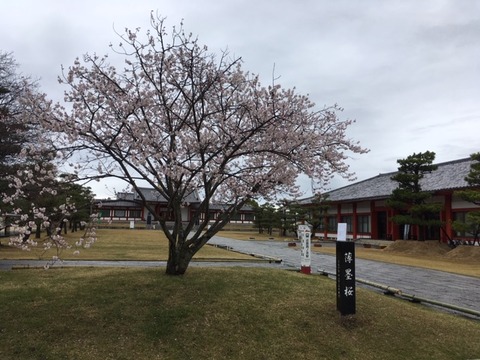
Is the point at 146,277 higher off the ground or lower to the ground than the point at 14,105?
lower

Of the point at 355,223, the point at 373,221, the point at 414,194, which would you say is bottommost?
the point at 355,223

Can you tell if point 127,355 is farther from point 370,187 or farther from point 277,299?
point 370,187

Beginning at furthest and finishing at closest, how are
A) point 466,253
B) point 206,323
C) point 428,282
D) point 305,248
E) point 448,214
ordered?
1. point 448,214
2. point 466,253
3. point 428,282
4. point 305,248
5. point 206,323

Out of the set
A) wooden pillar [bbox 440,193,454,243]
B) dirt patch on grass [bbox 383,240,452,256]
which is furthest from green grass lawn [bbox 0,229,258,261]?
wooden pillar [bbox 440,193,454,243]

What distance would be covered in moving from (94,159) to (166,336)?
4303 mm

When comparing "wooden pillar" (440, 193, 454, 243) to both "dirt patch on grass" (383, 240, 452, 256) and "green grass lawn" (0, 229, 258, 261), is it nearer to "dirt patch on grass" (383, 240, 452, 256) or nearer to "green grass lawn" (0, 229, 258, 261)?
"dirt patch on grass" (383, 240, 452, 256)

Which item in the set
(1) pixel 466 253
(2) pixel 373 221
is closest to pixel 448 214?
(1) pixel 466 253

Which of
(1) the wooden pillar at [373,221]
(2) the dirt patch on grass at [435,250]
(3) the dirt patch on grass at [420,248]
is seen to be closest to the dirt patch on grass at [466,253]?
(2) the dirt patch on grass at [435,250]

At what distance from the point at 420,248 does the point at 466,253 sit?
384cm

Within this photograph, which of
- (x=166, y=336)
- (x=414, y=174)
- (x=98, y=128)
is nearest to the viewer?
(x=166, y=336)

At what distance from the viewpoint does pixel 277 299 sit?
8.94m

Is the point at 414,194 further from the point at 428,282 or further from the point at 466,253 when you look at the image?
the point at 428,282

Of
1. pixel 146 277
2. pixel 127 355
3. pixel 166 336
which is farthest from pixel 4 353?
pixel 146 277

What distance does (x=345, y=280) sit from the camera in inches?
324
